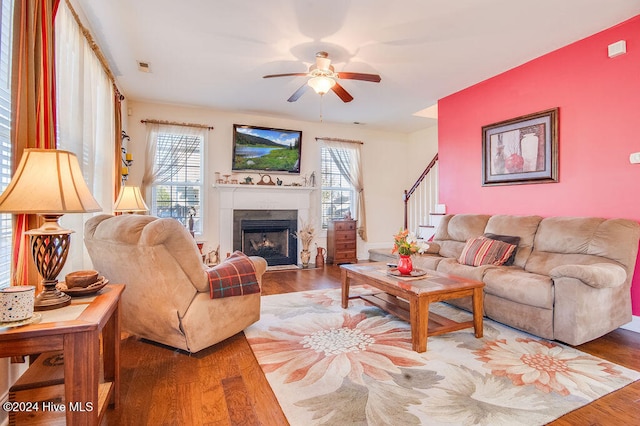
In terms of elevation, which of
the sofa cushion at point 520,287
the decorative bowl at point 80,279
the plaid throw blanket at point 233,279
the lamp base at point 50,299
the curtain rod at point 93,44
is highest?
the curtain rod at point 93,44

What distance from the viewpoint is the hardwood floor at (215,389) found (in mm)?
1685

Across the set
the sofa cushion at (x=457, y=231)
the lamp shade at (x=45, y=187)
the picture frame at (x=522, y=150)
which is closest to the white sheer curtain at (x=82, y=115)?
the lamp shade at (x=45, y=187)

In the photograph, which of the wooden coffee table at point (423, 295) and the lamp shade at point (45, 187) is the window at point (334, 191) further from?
the lamp shade at point (45, 187)

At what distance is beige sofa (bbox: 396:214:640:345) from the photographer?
2.43m

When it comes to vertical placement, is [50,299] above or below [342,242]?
above

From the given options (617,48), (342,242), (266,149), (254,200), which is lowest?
(342,242)

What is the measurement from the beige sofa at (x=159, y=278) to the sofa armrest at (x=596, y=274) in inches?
106

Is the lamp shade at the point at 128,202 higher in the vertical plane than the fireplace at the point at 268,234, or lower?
higher

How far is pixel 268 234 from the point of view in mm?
6055

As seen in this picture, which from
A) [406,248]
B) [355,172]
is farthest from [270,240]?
[406,248]

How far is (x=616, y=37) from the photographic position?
3.03m

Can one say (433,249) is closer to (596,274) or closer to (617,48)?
(596,274)

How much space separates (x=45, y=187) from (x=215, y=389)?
1462 mm

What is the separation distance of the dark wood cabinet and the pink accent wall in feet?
7.94
